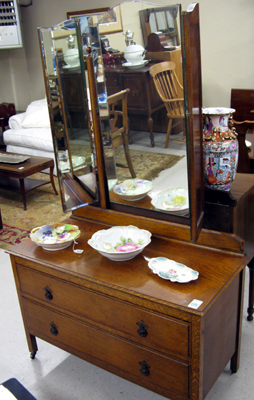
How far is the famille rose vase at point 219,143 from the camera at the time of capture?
71.1 inches

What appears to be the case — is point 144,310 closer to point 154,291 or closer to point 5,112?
point 154,291

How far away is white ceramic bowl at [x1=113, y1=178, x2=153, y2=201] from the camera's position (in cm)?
211

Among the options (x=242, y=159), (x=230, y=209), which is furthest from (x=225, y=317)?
(x=242, y=159)

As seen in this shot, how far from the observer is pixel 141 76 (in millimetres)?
1873

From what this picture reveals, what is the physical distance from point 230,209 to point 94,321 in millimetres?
833

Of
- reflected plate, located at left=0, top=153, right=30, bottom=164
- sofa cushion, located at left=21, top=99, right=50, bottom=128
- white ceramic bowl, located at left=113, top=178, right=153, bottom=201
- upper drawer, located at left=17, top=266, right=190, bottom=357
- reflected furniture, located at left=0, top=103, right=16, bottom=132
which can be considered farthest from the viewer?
reflected furniture, located at left=0, top=103, right=16, bottom=132

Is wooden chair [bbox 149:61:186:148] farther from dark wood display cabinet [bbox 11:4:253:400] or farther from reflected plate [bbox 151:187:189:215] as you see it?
reflected plate [bbox 151:187:189:215]

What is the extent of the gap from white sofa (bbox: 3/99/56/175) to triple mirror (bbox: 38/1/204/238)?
10.1ft

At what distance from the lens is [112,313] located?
182 cm

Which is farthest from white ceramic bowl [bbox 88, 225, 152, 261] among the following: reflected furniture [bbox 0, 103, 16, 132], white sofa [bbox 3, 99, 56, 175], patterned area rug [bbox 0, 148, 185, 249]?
reflected furniture [bbox 0, 103, 16, 132]

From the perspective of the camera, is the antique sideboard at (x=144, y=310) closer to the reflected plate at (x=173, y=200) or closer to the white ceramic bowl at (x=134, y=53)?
the reflected plate at (x=173, y=200)

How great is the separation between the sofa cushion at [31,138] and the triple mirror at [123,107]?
3.09 metres

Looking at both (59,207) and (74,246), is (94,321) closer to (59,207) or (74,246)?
(74,246)

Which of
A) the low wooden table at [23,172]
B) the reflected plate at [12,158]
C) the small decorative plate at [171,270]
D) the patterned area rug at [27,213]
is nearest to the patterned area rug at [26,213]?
the patterned area rug at [27,213]
